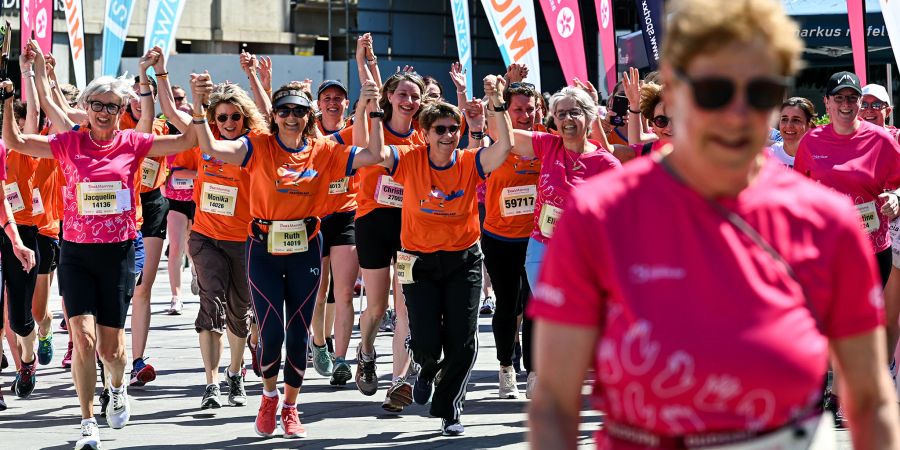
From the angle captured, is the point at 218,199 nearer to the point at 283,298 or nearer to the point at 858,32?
the point at 283,298

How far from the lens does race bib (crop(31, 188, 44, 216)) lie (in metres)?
9.59

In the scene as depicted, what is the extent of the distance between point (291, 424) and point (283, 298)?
68cm

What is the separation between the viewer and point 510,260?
29.0 feet

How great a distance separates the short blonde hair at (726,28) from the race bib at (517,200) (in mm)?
6515

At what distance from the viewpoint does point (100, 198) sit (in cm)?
734

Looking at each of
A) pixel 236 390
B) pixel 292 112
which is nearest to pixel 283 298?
pixel 292 112

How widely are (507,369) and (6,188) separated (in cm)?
359

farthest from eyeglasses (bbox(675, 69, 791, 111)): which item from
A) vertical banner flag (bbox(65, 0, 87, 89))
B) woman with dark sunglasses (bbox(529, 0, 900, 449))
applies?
vertical banner flag (bbox(65, 0, 87, 89))

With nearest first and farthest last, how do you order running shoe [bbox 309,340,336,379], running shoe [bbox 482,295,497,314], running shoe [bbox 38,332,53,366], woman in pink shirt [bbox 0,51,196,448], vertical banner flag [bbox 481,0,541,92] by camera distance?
woman in pink shirt [bbox 0,51,196,448], running shoe [bbox 309,340,336,379], running shoe [bbox 38,332,53,366], vertical banner flag [bbox 481,0,541,92], running shoe [bbox 482,295,497,314]

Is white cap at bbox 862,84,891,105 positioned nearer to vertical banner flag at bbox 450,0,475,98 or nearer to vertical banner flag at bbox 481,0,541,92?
vertical banner flag at bbox 481,0,541,92

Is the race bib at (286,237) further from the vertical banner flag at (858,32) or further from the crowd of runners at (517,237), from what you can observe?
the vertical banner flag at (858,32)

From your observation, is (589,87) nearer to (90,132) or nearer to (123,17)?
(90,132)

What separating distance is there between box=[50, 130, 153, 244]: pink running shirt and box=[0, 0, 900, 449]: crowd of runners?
1cm

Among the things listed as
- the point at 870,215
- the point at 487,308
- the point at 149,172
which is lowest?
the point at 487,308
